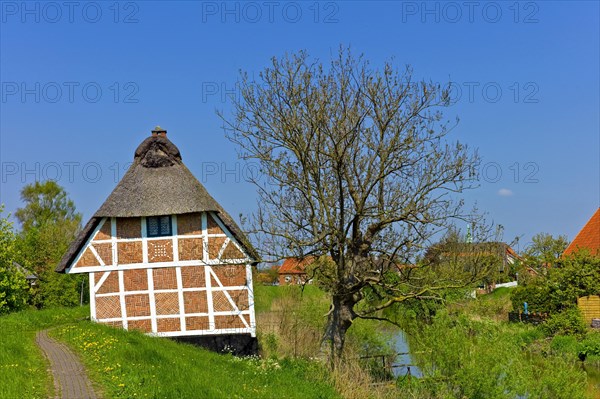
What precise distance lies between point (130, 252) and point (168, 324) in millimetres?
2464

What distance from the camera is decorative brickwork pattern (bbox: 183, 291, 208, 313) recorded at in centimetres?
1948

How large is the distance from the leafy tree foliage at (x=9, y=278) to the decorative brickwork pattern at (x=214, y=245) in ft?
31.7

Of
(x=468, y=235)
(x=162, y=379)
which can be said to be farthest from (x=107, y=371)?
(x=468, y=235)

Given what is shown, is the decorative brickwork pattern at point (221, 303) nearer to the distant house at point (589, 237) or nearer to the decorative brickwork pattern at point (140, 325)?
the decorative brickwork pattern at point (140, 325)

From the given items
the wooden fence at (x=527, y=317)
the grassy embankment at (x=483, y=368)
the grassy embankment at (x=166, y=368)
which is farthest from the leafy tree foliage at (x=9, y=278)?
the wooden fence at (x=527, y=317)

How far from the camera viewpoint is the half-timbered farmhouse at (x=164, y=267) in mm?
19438

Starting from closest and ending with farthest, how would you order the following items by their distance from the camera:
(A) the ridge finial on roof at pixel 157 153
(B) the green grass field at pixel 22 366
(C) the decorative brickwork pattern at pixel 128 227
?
(B) the green grass field at pixel 22 366, (C) the decorative brickwork pattern at pixel 128 227, (A) the ridge finial on roof at pixel 157 153

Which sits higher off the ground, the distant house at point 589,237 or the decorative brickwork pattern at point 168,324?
the distant house at point 589,237

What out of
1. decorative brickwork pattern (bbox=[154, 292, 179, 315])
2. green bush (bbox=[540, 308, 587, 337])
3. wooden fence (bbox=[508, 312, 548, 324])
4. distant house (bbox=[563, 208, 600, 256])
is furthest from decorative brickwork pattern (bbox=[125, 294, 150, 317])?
distant house (bbox=[563, 208, 600, 256])

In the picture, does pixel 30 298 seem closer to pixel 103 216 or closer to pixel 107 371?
pixel 103 216

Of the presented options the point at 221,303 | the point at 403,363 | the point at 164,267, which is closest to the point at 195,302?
the point at 221,303

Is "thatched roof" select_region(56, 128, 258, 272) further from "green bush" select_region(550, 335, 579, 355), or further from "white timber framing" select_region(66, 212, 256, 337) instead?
"green bush" select_region(550, 335, 579, 355)

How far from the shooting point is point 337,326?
17.2m

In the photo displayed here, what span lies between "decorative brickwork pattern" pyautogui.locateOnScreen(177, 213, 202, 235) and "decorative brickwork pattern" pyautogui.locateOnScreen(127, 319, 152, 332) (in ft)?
9.34
